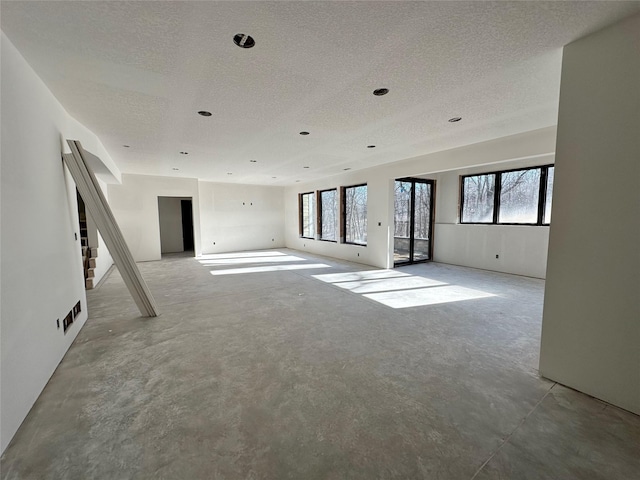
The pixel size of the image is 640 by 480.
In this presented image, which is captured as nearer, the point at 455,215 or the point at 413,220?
the point at 455,215

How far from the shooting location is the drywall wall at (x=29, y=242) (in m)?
1.68

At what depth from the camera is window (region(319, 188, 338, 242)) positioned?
841cm

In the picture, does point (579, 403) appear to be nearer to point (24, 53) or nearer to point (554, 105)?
point (554, 105)

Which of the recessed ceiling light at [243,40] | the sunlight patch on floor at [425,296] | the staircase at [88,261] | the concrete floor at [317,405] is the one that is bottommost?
the concrete floor at [317,405]

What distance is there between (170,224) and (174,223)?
0.14 metres

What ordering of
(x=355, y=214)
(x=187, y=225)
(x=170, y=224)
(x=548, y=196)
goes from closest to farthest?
(x=548, y=196) → (x=355, y=214) → (x=170, y=224) → (x=187, y=225)

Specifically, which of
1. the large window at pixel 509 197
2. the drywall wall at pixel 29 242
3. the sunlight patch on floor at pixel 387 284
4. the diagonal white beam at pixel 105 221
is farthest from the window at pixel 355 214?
the drywall wall at pixel 29 242

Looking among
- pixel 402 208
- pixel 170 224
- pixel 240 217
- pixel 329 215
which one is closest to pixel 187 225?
pixel 170 224

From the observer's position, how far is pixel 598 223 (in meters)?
1.85

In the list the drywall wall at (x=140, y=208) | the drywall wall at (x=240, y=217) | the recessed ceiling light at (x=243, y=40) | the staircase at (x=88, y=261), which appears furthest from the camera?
the drywall wall at (x=240, y=217)

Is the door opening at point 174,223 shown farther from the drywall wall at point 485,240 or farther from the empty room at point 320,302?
the drywall wall at point 485,240

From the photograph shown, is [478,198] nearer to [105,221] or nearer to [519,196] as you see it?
[519,196]

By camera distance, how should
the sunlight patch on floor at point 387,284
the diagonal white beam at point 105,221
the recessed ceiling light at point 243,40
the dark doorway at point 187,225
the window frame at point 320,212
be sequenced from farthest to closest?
1. the dark doorway at point 187,225
2. the window frame at point 320,212
3. the sunlight patch on floor at point 387,284
4. the diagonal white beam at point 105,221
5. the recessed ceiling light at point 243,40

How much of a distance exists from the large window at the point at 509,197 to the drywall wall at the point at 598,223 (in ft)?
13.5
